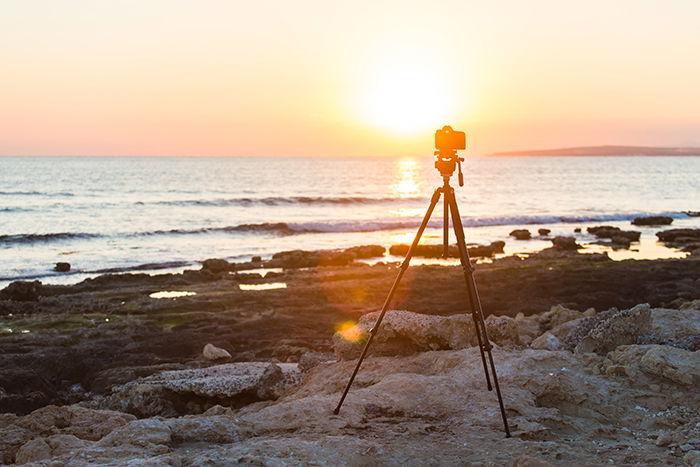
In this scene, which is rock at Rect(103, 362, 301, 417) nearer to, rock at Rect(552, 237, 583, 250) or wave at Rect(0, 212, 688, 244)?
rock at Rect(552, 237, 583, 250)

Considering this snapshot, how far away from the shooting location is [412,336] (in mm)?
8383

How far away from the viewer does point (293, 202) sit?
6253cm

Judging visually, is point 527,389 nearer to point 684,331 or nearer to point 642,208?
point 684,331

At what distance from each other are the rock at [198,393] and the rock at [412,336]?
0.91 m

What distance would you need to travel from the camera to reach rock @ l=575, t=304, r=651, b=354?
7965 mm

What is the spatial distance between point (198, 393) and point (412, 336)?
2651 mm

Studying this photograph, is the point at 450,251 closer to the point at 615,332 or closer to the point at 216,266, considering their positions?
the point at 216,266

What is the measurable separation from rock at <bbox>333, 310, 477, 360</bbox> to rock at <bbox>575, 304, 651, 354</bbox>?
4.37 ft

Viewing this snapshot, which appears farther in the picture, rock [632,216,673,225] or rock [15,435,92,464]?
rock [632,216,673,225]

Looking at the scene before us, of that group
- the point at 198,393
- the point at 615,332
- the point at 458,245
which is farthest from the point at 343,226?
the point at 458,245

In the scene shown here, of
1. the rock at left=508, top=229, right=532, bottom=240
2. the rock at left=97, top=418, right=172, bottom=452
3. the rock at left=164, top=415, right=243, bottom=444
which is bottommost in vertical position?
the rock at left=508, top=229, right=532, bottom=240

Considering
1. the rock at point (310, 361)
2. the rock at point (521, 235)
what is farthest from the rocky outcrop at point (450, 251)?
the rock at point (310, 361)

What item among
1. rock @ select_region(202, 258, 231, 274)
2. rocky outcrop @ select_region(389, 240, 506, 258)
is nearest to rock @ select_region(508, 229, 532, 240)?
rocky outcrop @ select_region(389, 240, 506, 258)

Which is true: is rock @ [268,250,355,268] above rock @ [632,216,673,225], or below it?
above
